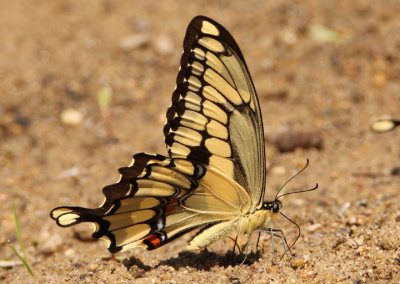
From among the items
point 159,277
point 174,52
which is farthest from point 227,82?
point 174,52

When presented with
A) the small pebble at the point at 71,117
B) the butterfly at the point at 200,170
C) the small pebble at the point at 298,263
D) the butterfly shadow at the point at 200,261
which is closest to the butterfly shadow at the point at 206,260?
the butterfly shadow at the point at 200,261

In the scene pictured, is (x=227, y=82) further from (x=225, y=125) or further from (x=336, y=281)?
(x=336, y=281)

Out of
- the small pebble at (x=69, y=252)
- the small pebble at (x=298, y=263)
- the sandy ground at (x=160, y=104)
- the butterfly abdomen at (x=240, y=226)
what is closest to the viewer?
the small pebble at (x=298, y=263)

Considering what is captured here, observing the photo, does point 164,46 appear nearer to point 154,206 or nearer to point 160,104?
point 160,104

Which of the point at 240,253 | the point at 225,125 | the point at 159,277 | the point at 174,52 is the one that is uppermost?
the point at 174,52

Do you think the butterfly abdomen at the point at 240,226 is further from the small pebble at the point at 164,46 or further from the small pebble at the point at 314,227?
the small pebble at the point at 164,46

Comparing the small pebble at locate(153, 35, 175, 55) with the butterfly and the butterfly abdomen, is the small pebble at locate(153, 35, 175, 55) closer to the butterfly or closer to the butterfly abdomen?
the butterfly

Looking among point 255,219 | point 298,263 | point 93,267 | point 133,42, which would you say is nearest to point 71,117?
point 133,42
